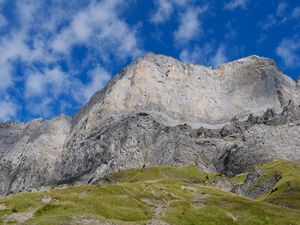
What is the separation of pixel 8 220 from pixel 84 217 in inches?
362

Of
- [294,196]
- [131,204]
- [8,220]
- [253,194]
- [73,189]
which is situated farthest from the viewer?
[253,194]

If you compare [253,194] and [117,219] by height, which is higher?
[253,194]

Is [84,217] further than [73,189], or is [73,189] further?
[73,189]

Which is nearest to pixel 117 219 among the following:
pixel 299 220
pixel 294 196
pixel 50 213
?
pixel 50 213

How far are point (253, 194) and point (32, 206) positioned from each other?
393 feet

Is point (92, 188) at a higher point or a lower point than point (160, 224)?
higher

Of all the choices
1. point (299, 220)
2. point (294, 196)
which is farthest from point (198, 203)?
point (294, 196)

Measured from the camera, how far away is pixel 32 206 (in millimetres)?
67875

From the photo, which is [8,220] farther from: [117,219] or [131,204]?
[131,204]

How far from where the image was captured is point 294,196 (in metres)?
121

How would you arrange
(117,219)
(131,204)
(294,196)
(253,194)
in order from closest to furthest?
1. (117,219)
2. (131,204)
3. (294,196)
4. (253,194)

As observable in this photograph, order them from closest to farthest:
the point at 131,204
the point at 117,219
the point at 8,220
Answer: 1. the point at 8,220
2. the point at 117,219
3. the point at 131,204

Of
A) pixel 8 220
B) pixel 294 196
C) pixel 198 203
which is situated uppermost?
pixel 294 196

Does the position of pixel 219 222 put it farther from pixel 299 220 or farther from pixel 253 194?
pixel 253 194
